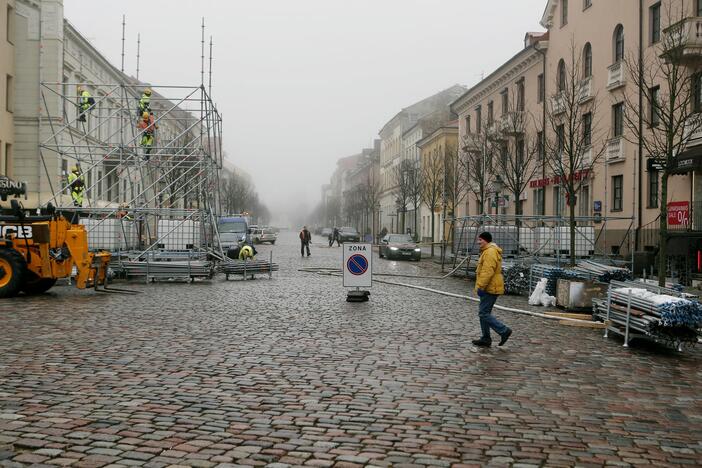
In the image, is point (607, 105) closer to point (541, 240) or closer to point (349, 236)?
point (541, 240)

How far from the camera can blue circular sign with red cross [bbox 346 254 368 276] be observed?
1603cm

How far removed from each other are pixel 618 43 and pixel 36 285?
978 inches

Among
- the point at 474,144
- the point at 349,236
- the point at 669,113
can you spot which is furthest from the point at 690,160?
the point at 349,236

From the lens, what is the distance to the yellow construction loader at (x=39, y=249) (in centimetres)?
1622

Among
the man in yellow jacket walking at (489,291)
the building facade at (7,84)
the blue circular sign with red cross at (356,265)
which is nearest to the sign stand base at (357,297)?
the blue circular sign with red cross at (356,265)

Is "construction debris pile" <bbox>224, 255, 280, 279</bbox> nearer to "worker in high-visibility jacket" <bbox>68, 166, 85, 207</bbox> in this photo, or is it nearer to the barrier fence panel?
"worker in high-visibility jacket" <bbox>68, 166, 85, 207</bbox>

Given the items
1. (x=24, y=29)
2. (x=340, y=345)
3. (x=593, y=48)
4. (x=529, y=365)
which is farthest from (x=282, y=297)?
(x=24, y=29)

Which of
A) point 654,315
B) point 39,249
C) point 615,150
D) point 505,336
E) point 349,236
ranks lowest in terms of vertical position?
point 505,336

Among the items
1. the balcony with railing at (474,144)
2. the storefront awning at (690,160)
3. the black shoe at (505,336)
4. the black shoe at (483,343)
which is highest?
the balcony with railing at (474,144)

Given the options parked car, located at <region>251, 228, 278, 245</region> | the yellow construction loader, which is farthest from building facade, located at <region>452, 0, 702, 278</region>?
parked car, located at <region>251, 228, 278, 245</region>

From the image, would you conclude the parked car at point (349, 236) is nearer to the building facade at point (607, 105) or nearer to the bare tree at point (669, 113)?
the building facade at point (607, 105)

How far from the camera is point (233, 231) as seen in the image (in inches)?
1594

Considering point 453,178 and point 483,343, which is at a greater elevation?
point 453,178

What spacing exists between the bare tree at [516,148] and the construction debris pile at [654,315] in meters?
19.9
